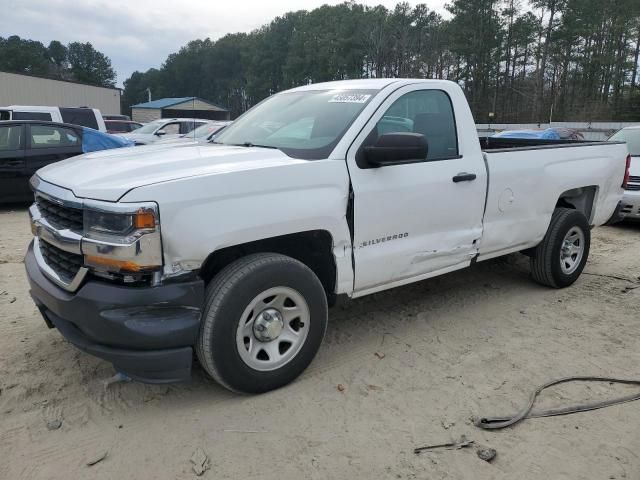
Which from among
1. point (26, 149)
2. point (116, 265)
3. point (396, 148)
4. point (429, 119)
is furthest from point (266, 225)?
point (26, 149)

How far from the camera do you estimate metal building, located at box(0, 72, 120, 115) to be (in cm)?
3438

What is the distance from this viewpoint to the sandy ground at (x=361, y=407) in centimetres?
258

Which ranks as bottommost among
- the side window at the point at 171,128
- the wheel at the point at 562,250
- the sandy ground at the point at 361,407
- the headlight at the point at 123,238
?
the sandy ground at the point at 361,407

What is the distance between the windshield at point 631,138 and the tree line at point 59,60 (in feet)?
337

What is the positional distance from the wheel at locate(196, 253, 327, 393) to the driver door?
476mm

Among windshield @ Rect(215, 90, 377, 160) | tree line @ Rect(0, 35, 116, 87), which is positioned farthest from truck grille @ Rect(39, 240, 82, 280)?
tree line @ Rect(0, 35, 116, 87)

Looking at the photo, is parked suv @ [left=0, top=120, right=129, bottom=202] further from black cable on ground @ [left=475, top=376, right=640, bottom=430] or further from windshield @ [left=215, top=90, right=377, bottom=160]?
black cable on ground @ [left=475, top=376, right=640, bottom=430]

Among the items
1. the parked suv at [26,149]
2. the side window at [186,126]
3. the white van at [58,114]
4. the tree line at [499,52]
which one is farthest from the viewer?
the tree line at [499,52]

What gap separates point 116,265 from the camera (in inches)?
103

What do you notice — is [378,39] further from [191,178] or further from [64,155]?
[191,178]

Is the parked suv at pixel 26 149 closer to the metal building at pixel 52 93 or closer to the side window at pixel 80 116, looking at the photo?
the side window at pixel 80 116

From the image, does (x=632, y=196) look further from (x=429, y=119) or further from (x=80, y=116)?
(x=80, y=116)

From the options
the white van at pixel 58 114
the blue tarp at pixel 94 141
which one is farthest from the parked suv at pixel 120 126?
the blue tarp at pixel 94 141

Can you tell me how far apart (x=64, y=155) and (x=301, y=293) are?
7.82 metres
